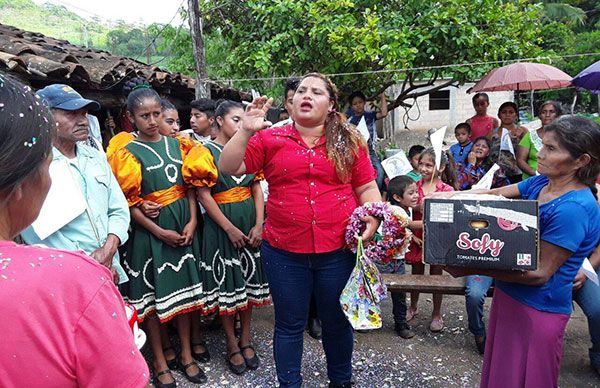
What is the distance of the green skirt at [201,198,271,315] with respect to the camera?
3.35m

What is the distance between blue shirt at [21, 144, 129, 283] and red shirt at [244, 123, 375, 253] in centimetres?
83

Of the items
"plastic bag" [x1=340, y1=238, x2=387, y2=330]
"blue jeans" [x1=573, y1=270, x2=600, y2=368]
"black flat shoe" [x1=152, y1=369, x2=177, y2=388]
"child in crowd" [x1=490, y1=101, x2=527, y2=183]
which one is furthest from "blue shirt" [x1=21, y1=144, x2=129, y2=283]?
"child in crowd" [x1=490, y1=101, x2=527, y2=183]

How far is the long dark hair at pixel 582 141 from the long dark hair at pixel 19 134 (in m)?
1.95

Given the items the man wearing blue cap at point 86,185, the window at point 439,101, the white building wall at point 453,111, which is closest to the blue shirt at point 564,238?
the man wearing blue cap at point 86,185

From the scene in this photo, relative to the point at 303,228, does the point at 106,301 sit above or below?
above

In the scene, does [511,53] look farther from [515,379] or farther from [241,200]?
[515,379]

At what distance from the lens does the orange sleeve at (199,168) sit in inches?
124

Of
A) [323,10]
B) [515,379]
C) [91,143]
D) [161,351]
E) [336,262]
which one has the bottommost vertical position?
[161,351]

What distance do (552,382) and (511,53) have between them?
6847 mm

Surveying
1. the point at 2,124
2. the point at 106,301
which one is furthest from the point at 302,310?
the point at 2,124

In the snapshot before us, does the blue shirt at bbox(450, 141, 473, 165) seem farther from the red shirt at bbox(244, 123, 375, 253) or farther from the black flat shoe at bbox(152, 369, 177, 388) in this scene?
the black flat shoe at bbox(152, 369, 177, 388)

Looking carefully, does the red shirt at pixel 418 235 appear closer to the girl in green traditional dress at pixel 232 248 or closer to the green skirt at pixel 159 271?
the girl in green traditional dress at pixel 232 248

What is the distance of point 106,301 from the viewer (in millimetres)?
898

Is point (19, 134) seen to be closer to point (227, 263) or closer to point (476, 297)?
point (227, 263)
